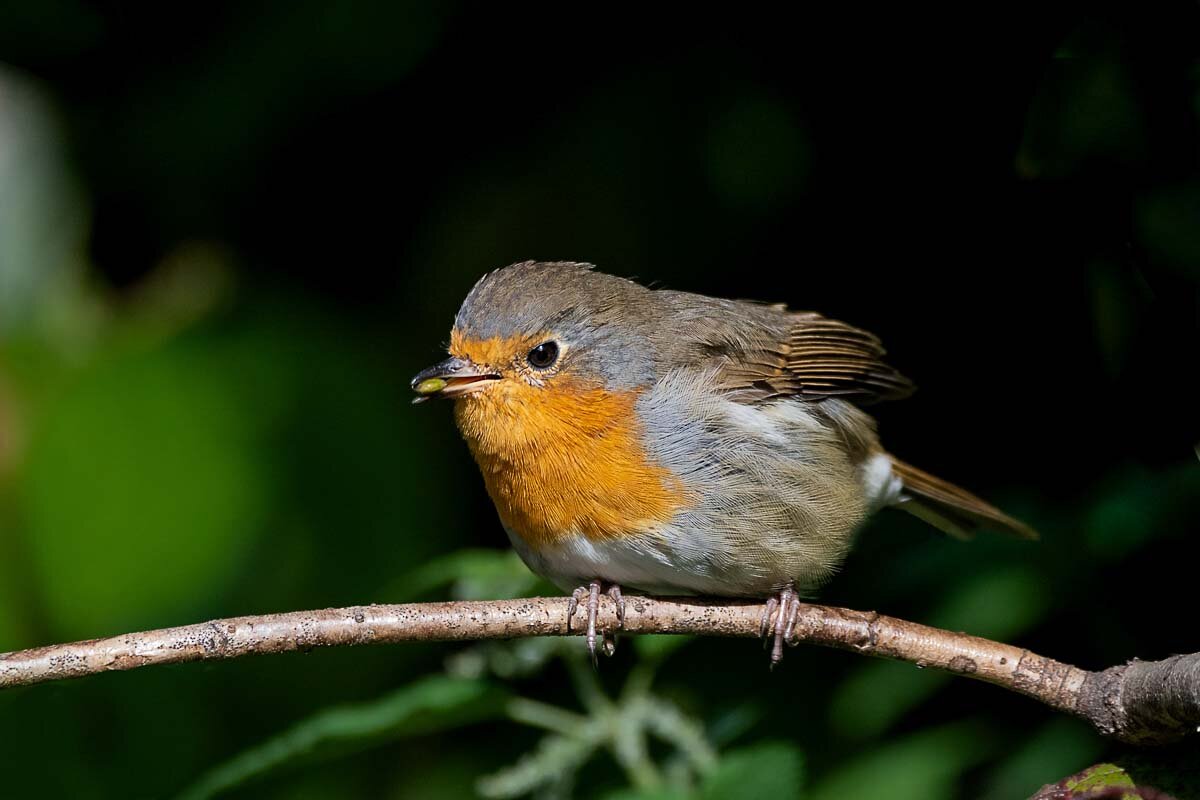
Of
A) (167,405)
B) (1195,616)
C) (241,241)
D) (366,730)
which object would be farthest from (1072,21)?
(167,405)

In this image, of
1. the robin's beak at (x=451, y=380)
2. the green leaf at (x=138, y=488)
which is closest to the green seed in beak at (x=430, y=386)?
the robin's beak at (x=451, y=380)

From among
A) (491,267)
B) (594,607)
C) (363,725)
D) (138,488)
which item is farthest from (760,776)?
(138,488)

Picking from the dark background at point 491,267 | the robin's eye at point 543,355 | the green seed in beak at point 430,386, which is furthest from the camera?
the robin's eye at point 543,355

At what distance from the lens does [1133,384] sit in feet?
9.57

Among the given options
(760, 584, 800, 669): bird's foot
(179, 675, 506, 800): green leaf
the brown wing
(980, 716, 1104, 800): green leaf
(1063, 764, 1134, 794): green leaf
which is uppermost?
the brown wing

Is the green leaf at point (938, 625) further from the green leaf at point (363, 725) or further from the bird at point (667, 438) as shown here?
the green leaf at point (363, 725)

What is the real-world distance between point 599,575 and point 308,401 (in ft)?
7.08

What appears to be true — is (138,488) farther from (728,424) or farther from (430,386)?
(728,424)

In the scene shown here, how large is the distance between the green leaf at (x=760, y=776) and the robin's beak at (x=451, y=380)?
1.20 meters

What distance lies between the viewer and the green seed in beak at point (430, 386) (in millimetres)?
3523

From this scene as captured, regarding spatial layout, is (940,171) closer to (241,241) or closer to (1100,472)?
(1100,472)

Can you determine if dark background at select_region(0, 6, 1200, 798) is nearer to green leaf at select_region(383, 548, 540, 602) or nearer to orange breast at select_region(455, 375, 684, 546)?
green leaf at select_region(383, 548, 540, 602)

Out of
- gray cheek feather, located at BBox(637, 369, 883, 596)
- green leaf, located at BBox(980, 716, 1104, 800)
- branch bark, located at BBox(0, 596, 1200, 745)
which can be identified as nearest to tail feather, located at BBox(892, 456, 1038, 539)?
gray cheek feather, located at BBox(637, 369, 883, 596)

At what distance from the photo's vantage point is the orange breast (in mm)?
3363
